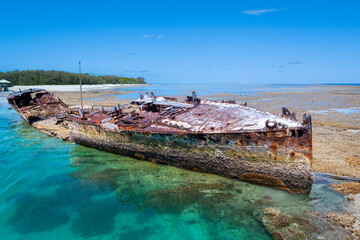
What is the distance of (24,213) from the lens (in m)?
5.79

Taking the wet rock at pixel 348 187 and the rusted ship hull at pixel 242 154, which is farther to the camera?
the wet rock at pixel 348 187

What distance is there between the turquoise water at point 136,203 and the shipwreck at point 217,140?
0.40m

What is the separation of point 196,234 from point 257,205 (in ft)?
5.88

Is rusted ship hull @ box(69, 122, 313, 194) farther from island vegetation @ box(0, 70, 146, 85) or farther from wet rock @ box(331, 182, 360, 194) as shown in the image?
island vegetation @ box(0, 70, 146, 85)

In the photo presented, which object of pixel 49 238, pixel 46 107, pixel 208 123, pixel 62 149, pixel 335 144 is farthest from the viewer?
pixel 46 107

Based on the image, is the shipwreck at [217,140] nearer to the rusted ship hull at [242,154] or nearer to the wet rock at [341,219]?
the rusted ship hull at [242,154]

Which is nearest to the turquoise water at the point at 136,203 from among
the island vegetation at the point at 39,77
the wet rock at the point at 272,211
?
the wet rock at the point at 272,211

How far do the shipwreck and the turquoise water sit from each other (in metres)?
0.40

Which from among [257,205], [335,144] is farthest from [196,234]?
[335,144]

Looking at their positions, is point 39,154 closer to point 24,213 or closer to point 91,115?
point 91,115

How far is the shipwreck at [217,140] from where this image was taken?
229 inches

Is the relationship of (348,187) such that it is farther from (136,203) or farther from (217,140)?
(136,203)

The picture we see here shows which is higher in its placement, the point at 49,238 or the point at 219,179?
the point at 219,179

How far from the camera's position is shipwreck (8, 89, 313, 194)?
229 inches
